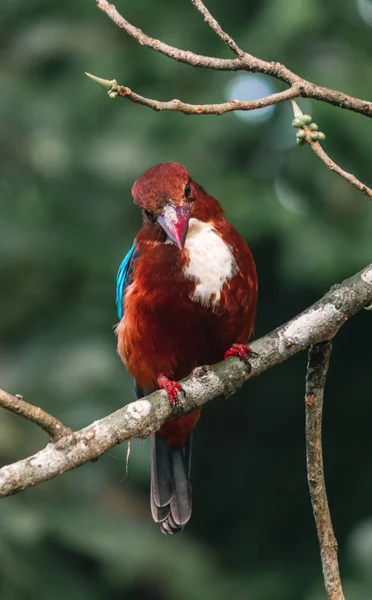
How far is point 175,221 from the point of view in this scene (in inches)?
126

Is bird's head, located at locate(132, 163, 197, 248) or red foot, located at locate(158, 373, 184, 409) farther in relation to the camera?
bird's head, located at locate(132, 163, 197, 248)

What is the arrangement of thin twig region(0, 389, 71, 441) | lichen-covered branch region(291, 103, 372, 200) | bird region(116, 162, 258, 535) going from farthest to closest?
bird region(116, 162, 258, 535)
lichen-covered branch region(291, 103, 372, 200)
thin twig region(0, 389, 71, 441)

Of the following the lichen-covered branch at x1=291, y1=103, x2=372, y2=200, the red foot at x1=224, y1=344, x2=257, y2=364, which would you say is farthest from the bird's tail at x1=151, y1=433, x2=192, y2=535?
the lichen-covered branch at x1=291, y1=103, x2=372, y2=200

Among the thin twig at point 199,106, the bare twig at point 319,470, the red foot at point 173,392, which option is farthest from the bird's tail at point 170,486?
the thin twig at point 199,106

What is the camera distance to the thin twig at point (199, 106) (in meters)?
2.33

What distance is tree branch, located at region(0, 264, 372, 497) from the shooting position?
243 centimetres

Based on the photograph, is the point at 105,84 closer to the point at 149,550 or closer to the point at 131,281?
the point at 131,281

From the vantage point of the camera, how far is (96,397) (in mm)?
5145

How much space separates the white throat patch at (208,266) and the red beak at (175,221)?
0.44ft

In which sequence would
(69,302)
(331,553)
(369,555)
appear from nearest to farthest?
(331,553) → (369,555) → (69,302)

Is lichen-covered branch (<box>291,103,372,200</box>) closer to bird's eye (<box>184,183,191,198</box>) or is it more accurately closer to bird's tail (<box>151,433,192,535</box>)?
bird's eye (<box>184,183,191,198</box>)

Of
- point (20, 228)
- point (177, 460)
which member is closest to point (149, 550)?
point (177, 460)

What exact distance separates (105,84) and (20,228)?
328 centimetres

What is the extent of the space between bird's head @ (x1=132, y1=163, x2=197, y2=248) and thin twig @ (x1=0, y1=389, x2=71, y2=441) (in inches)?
36.9
